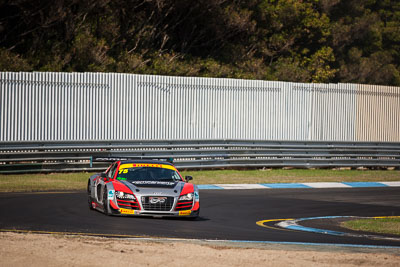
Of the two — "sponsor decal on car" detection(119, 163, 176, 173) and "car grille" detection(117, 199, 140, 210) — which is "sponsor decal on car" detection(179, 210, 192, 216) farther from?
"sponsor decal on car" detection(119, 163, 176, 173)

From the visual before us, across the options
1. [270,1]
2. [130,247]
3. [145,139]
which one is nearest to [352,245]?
[130,247]

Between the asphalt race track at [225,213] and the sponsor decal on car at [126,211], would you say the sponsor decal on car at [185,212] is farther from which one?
the sponsor decal on car at [126,211]

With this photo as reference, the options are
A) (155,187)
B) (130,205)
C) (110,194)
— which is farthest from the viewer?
(155,187)

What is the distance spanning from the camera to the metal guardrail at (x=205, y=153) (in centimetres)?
2430

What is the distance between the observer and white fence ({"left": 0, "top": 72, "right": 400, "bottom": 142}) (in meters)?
25.1

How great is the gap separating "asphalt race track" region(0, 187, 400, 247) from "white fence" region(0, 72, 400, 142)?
18.5 feet

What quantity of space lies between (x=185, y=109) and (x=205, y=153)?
75.0 inches

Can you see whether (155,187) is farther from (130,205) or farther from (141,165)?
(141,165)

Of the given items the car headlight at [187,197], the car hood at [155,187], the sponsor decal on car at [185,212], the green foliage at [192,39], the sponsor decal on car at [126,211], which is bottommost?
the sponsor decal on car at [185,212]

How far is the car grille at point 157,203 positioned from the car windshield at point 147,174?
1.04m

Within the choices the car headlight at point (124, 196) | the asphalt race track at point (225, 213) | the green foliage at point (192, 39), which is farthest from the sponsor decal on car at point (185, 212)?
the green foliage at point (192, 39)

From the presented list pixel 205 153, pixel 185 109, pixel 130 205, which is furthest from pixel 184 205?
pixel 185 109

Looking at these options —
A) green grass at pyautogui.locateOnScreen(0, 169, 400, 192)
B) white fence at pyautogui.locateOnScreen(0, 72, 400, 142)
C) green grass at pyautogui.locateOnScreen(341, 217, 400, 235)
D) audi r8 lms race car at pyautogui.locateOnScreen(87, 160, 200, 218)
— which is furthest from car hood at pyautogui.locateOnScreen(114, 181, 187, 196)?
white fence at pyautogui.locateOnScreen(0, 72, 400, 142)

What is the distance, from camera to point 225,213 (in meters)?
16.8
